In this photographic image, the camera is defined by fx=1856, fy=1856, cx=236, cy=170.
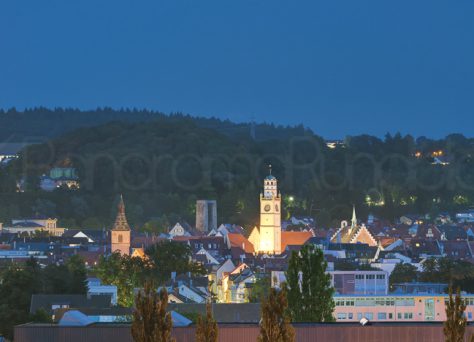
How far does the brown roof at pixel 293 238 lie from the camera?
116 meters

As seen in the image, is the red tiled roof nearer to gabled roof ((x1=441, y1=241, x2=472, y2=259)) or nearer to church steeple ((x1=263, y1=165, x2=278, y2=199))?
church steeple ((x1=263, y1=165, x2=278, y2=199))

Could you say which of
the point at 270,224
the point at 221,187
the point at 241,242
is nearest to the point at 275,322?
the point at 270,224

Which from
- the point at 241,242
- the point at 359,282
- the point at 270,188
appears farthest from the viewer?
the point at 270,188

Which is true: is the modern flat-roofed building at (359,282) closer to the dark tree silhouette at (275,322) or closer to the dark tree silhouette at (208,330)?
the dark tree silhouette at (275,322)

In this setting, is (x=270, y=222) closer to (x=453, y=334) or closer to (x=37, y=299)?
(x=37, y=299)

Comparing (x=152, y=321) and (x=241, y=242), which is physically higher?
(x=241, y=242)

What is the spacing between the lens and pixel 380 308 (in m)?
64.1

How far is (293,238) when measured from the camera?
118m

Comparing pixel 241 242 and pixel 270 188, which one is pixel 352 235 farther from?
pixel 241 242

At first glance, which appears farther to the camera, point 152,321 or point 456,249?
point 456,249

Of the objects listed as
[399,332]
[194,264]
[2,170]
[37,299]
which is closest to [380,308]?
[37,299]

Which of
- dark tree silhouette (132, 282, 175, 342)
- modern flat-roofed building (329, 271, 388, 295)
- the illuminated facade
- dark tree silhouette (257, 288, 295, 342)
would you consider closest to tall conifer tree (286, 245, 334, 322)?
dark tree silhouette (257, 288, 295, 342)

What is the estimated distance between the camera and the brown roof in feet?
382

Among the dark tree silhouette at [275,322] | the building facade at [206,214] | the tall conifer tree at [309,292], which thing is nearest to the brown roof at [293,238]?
the building facade at [206,214]
